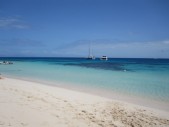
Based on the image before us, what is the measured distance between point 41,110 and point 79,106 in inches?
67.5

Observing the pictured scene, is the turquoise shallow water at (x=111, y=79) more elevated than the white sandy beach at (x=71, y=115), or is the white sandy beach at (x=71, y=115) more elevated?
the white sandy beach at (x=71, y=115)

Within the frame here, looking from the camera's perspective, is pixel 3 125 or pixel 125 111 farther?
pixel 125 111

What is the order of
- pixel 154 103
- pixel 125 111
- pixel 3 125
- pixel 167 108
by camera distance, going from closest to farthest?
1. pixel 3 125
2. pixel 125 111
3. pixel 167 108
4. pixel 154 103

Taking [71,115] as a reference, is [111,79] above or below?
below

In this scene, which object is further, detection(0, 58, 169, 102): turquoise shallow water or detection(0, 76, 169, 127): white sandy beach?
detection(0, 58, 169, 102): turquoise shallow water

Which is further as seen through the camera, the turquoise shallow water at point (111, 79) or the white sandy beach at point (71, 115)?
the turquoise shallow water at point (111, 79)

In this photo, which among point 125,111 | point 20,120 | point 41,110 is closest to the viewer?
point 20,120

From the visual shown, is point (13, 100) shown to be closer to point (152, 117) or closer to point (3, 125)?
point (3, 125)

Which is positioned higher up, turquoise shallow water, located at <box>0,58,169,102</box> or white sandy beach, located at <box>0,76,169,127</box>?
white sandy beach, located at <box>0,76,169,127</box>

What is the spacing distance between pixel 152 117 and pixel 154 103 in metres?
2.92

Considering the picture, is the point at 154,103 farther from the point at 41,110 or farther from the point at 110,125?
the point at 41,110

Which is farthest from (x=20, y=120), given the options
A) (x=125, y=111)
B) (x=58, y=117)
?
(x=125, y=111)

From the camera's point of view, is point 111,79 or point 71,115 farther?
point 111,79

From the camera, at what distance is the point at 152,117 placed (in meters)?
6.95
